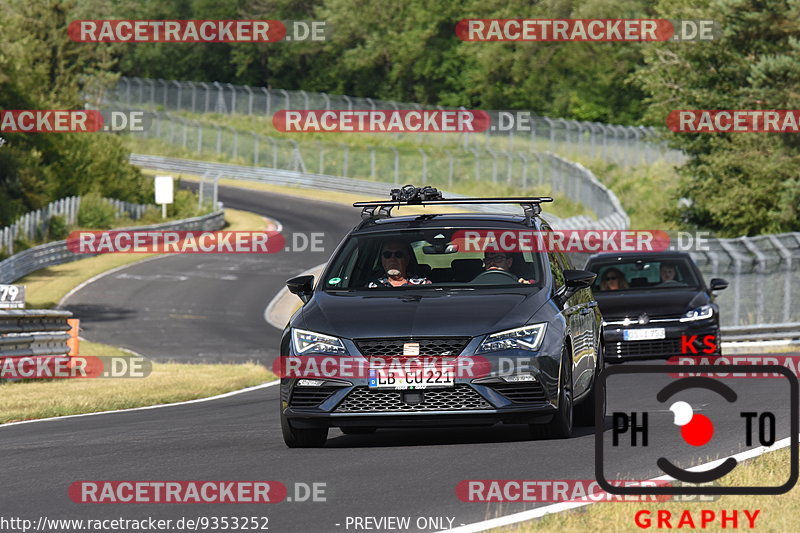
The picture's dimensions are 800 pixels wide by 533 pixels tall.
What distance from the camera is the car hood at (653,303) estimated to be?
20625mm

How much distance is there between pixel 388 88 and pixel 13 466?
324ft

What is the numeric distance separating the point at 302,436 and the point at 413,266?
1768 mm

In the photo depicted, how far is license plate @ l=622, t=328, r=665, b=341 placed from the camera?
20547 mm

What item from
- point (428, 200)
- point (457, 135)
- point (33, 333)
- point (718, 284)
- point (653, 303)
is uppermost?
point (457, 135)

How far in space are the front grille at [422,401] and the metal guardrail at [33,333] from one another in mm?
11786

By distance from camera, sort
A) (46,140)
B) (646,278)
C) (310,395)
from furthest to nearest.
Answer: (46,140) < (646,278) < (310,395)

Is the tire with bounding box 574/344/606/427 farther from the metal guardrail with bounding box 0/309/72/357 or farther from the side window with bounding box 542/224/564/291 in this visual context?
the metal guardrail with bounding box 0/309/72/357

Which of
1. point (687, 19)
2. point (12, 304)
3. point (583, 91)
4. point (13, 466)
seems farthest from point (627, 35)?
point (13, 466)

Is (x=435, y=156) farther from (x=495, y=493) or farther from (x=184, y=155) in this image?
(x=495, y=493)

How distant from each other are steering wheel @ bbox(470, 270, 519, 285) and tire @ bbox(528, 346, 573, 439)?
0.80m

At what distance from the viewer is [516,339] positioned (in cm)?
1020

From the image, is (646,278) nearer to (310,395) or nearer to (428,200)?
(428,200)

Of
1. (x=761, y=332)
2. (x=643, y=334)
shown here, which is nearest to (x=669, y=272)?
(x=643, y=334)

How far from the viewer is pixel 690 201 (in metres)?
50.7
